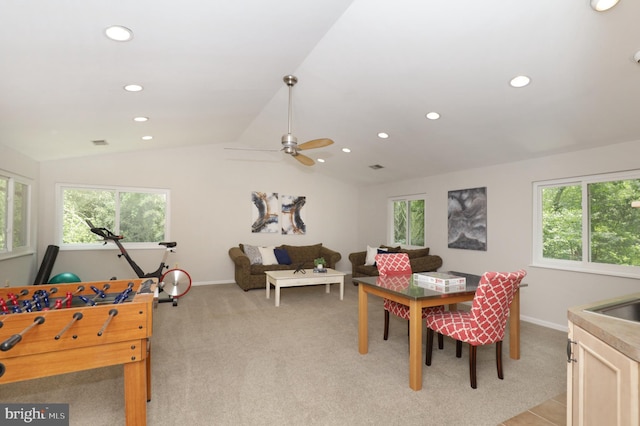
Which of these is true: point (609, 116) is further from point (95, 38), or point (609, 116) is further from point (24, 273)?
point (24, 273)

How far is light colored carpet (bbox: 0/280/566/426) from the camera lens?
7.33ft

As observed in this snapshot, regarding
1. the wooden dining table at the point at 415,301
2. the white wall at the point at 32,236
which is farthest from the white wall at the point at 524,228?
the white wall at the point at 32,236

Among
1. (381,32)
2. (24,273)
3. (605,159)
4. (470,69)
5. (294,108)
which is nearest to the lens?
Answer: (381,32)

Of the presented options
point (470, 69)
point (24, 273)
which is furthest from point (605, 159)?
point (24, 273)

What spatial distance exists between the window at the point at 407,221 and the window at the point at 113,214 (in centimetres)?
474

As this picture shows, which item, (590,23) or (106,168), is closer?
(590,23)

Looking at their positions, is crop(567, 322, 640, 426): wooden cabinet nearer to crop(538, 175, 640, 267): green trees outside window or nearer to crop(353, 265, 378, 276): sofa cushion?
crop(538, 175, 640, 267): green trees outside window

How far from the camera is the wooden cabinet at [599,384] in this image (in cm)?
110

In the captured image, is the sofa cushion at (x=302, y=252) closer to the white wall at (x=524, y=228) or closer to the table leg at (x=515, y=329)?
the white wall at (x=524, y=228)

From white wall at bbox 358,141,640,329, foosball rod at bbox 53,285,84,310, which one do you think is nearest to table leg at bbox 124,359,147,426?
foosball rod at bbox 53,285,84,310

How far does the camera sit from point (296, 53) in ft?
10.3

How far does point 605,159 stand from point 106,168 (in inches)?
296

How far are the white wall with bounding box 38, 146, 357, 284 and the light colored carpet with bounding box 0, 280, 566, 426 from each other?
268 centimetres

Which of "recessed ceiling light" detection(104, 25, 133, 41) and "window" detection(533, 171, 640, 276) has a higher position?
"recessed ceiling light" detection(104, 25, 133, 41)
